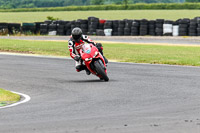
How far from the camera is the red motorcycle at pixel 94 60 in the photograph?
524 inches

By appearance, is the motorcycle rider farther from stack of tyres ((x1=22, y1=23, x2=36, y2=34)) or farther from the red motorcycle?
stack of tyres ((x1=22, y1=23, x2=36, y2=34))

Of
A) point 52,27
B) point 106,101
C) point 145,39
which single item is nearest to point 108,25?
point 145,39

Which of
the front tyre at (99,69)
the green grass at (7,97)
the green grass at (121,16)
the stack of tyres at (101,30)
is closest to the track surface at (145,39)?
the stack of tyres at (101,30)

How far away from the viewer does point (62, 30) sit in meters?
40.0

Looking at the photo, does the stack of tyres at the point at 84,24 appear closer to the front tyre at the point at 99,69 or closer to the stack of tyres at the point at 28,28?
the stack of tyres at the point at 28,28

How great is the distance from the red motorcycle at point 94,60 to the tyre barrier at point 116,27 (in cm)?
2170

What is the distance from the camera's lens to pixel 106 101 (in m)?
9.84

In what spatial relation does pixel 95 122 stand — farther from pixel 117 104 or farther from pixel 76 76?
pixel 76 76

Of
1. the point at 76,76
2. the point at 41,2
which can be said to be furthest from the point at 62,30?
the point at 41,2

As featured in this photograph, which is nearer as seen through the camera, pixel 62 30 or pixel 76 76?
pixel 76 76

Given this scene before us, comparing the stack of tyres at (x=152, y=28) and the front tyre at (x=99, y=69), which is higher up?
the front tyre at (x=99, y=69)

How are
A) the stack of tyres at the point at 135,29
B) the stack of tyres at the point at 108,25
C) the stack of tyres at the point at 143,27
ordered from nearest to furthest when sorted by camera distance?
1. the stack of tyres at the point at 143,27
2. the stack of tyres at the point at 135,29
3. the stack of tyres at the point at 108,25

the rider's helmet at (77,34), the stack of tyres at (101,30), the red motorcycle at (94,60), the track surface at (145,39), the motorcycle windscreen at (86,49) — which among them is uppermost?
the rider's helmet at (77,34)

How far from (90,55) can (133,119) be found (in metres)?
5.97
